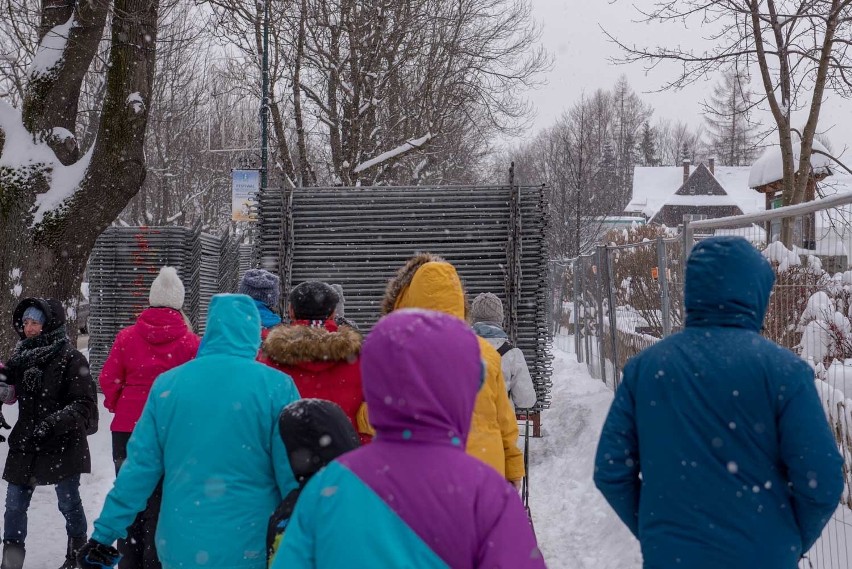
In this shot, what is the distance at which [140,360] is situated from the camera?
5062mm

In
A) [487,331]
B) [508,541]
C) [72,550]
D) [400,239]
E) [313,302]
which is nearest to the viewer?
[508,541]

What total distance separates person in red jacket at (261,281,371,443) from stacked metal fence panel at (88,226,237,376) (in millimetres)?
9102

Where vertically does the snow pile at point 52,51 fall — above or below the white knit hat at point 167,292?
above

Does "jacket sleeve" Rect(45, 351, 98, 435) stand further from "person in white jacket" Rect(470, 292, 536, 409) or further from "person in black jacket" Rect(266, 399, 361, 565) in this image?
"person in black jacket" Rect(266, 399, 361, 565)

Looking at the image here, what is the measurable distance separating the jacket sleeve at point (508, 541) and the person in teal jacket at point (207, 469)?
1.51 metres

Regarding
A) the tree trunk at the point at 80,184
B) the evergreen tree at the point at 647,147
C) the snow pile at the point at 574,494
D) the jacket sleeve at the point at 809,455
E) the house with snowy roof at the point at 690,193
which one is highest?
the evergreen tree at the point at 647,147

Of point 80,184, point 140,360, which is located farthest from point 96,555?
point 80,184

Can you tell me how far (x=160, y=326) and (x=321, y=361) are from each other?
73.7 inches

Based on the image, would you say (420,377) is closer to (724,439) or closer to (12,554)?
(724,439)

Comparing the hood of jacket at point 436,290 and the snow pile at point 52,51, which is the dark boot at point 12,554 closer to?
the hood of jacket at point 436,290

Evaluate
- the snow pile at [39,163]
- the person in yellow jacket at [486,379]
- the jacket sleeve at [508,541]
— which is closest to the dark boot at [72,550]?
the person in yellow jacket at [486,379]

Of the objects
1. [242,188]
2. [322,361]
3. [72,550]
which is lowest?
[72,550]

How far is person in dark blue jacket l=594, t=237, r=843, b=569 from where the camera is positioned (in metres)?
2.52

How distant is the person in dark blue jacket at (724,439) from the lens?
2.52 metres
